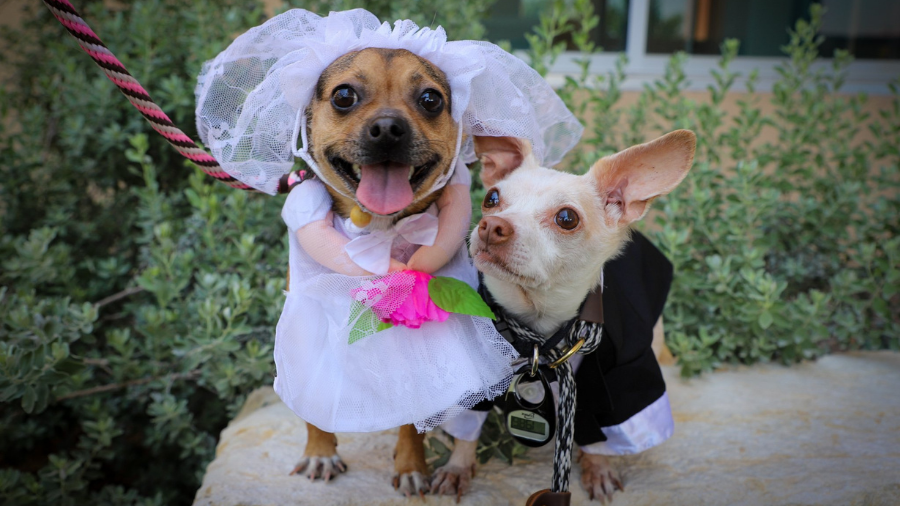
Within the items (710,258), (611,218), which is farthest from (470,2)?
(611,218)

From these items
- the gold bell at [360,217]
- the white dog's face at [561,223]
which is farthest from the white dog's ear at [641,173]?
the gold bell at [360,217]

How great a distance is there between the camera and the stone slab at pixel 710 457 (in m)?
2.04

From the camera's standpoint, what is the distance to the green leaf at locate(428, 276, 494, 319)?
67.8 inches

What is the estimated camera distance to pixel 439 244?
1844mm

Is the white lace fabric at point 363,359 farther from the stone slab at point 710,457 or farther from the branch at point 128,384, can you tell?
the branch at point 128,384

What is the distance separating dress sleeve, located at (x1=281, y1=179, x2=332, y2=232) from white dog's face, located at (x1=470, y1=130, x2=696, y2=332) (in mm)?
481

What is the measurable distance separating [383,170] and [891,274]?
2.70m

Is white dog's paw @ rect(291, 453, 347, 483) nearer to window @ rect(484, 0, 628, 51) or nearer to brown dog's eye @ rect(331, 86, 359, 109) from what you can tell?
brown dog's eye @ rect(331, 86, 359, 109)

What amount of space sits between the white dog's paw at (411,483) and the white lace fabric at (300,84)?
1023 millimetres

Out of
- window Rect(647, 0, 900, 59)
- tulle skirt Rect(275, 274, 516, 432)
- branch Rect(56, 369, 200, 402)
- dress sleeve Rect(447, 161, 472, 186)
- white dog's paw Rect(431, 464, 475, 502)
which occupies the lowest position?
white dog's paw Rect(431, 464, 475, 502)

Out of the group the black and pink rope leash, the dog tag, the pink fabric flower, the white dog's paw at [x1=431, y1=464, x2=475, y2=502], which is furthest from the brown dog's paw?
the black and pink rope leash

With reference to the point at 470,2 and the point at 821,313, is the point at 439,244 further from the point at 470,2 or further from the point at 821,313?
the point at 470,2

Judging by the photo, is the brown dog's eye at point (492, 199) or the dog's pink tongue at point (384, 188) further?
the brown dog's eye at point (492, 199)

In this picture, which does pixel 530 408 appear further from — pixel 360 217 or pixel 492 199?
pixel 360 217
